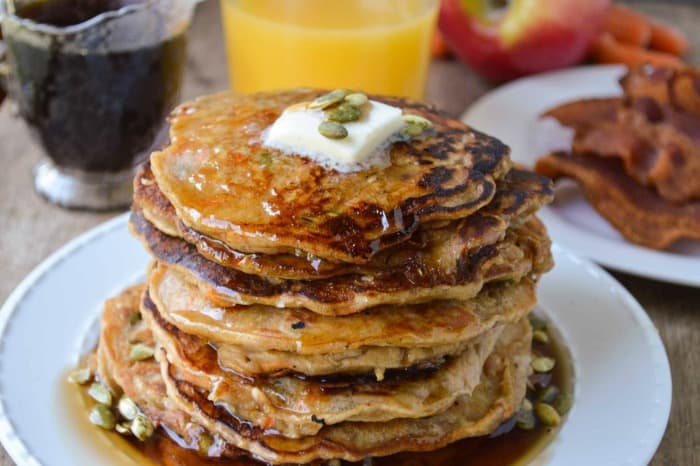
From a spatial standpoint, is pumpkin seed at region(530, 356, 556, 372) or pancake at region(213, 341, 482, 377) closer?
pancake at region(213, 341, 482, 377)

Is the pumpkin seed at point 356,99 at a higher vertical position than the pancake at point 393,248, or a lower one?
higher

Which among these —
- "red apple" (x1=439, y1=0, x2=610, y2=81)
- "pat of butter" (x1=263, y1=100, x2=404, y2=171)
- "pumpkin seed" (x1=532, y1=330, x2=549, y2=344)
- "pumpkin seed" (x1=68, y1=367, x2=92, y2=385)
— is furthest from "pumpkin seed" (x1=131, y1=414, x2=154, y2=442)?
Answer: "red apple" (x1=439, y1=0, x2=610, y2=81)

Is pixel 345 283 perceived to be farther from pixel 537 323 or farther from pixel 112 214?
pixel 112 214

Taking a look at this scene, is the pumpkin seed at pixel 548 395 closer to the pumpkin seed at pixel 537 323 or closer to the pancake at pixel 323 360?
the pumpkin seed at pixel 537 323

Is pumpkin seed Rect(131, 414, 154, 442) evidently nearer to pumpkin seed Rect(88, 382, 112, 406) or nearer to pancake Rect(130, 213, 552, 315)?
pumpkin seed Rect(88, 382, 112, 406)

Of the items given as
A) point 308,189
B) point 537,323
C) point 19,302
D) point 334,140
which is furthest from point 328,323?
point 19,302

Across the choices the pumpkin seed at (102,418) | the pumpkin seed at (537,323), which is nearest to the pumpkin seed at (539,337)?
the pumpkin seed at (537,323)

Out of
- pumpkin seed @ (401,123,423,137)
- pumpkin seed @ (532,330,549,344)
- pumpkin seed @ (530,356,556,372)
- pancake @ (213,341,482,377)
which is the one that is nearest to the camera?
pancake @ (213,341,482,377)

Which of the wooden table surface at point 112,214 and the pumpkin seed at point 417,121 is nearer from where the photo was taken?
the pumpkin seed at point 417,121
